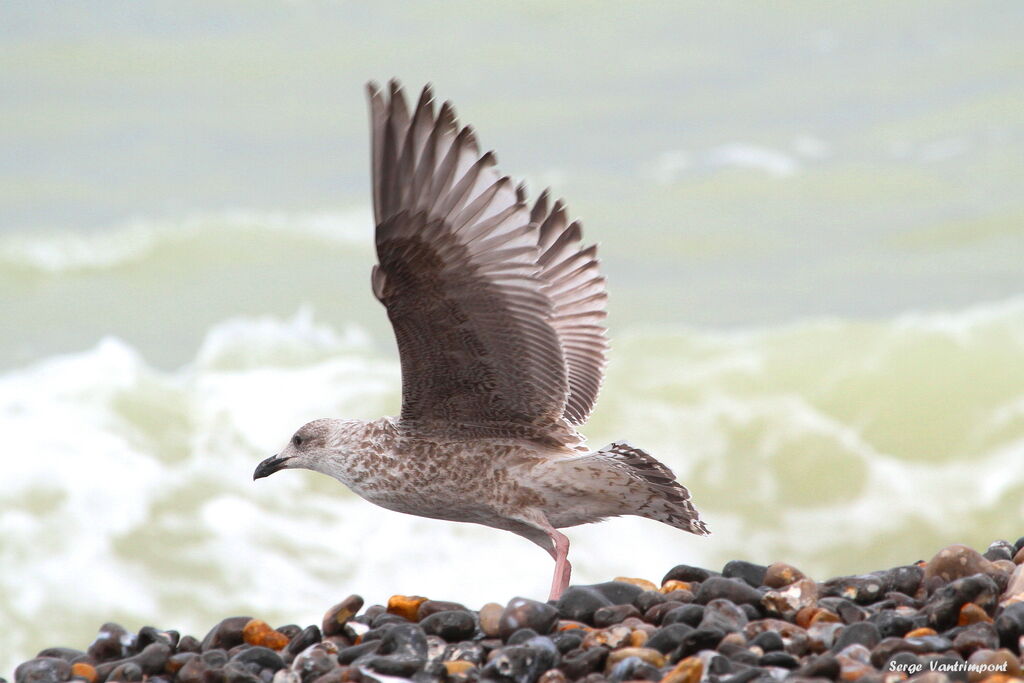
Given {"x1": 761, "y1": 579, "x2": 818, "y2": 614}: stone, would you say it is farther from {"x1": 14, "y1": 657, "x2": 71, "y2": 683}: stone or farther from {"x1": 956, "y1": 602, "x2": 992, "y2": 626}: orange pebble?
{"x1": 14, "y1": 657, "x2": 71, "y2": 683}: stone

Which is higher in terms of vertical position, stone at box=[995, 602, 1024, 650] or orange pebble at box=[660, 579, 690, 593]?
orange pebble at box=[660, 579, 690, 593]

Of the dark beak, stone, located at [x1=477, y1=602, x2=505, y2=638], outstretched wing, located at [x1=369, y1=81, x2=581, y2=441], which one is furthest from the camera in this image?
the dark beak

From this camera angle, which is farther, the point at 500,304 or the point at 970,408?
the point at 970,408

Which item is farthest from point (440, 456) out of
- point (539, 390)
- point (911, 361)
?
point (911, 361)

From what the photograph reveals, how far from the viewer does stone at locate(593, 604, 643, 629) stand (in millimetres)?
4508

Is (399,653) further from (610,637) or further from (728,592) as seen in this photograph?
(728,592)

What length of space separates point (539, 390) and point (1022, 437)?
327 inches

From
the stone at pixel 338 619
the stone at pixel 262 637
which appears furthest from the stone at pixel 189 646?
the stone at pixel 338 619

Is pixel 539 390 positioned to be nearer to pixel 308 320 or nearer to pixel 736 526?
pixel 736 526

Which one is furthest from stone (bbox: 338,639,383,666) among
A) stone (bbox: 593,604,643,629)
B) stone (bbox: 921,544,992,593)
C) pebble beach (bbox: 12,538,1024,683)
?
stone (bbox: 921,544,992,593)

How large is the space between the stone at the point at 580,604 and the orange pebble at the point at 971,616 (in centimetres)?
112

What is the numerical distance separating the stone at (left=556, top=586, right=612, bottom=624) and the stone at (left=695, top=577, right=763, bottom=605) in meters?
0.32

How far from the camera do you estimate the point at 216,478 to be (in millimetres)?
12188

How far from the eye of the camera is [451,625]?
178 inches
